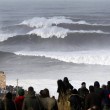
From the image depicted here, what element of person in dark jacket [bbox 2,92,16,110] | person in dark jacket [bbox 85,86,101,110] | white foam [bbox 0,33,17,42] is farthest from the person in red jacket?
white foam [bbox 0,33,17,42]

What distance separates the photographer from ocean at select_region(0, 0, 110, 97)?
20594 millimetres

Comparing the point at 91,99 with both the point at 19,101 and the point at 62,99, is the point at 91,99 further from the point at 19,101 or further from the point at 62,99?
the point at 19,101

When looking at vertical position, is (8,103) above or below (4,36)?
below

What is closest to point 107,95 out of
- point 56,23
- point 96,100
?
point 96,100

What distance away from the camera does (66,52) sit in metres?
29.0

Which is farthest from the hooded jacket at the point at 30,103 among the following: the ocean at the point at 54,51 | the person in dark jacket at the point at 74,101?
the ocean at the point at 54,51

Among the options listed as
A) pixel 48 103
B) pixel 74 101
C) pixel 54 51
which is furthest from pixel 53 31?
pixel 48 103

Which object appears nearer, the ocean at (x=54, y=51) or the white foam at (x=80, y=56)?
the ocean at (x=54, y=51)

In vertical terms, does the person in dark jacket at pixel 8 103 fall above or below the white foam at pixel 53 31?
below

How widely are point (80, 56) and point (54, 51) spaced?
10.3 ft

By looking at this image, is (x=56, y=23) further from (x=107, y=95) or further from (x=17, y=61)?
(x=107, y=95)

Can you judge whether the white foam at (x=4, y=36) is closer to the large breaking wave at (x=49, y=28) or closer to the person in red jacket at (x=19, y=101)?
the large breaking wave at (x=49, y=28)

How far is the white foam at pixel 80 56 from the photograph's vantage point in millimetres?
25581

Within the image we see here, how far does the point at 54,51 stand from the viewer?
1159 inches
